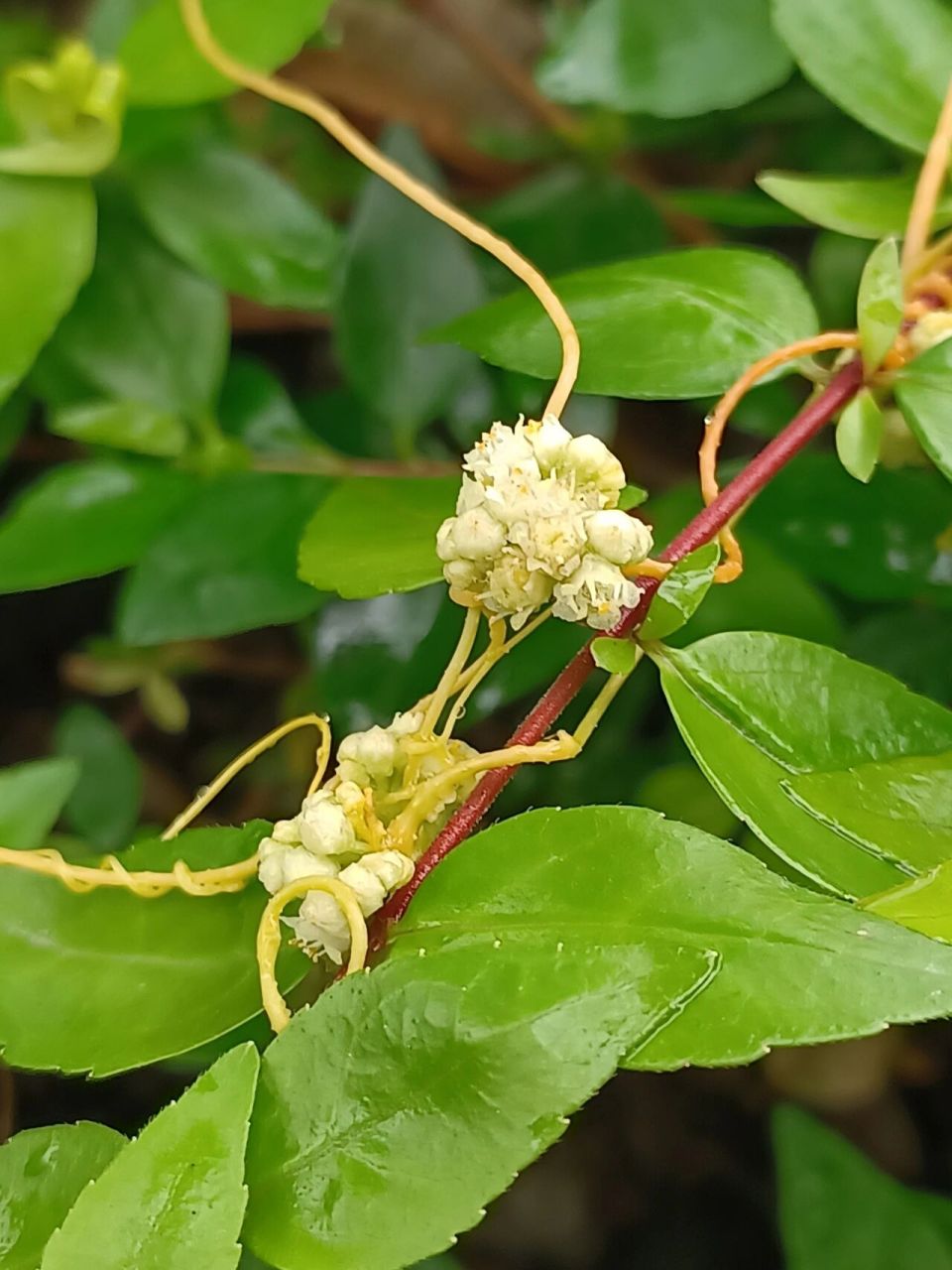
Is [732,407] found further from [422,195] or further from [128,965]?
[128,965]

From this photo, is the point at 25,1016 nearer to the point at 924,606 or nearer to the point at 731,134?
the point at 924,606

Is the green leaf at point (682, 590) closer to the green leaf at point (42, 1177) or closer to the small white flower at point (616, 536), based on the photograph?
the small white flower at point (616, 536)

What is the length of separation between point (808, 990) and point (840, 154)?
0.74 meters

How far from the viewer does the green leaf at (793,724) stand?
15.3 inches

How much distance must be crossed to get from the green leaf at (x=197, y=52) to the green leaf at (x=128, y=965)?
1.36 feet

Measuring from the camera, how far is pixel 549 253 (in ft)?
2.65

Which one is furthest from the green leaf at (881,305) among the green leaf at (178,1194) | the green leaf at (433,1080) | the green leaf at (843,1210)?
the green leaf at (843,1210)

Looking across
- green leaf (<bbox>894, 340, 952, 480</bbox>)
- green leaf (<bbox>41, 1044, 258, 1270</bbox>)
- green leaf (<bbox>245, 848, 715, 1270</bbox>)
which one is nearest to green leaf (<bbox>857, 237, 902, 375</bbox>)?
green leaf (<bbox>894, 340, 952, 480</bbox>)

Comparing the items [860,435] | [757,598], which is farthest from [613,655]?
[757,598]

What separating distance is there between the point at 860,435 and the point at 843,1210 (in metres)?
0.50

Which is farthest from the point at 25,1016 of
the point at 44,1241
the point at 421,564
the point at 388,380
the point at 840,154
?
the point at 840,154

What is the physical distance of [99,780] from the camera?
84cm

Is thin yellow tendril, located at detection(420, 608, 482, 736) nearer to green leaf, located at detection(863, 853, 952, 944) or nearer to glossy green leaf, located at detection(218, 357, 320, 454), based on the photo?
green leaf, located at detection(863, 853, 952, 944)

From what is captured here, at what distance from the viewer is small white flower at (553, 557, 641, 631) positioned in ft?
1.19
